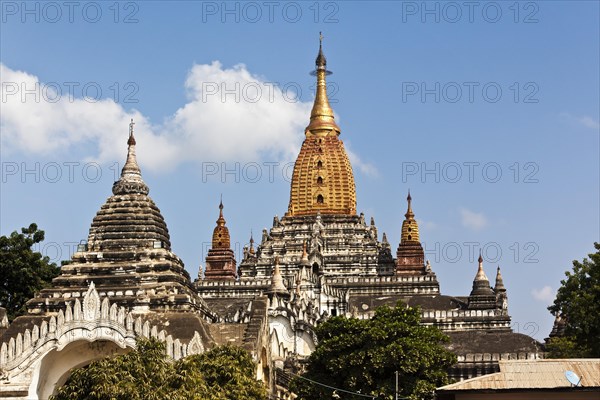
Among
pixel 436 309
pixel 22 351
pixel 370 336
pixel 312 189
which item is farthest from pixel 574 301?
pixel 312 189

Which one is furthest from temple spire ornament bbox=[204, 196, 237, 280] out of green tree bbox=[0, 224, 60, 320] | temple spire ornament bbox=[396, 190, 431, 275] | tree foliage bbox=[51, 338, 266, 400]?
tree foliage bbox=[51, 338, 266, 400]

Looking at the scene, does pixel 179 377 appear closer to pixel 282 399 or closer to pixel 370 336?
pixel 370 336

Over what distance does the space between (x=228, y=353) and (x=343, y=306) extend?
136ft

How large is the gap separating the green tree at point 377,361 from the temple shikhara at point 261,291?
264 cm

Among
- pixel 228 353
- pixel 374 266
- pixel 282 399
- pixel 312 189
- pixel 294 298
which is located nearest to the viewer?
pixel 228 353

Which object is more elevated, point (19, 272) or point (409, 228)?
point (409, 228)

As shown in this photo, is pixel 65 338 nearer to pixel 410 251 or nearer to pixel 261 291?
pixel 261 291

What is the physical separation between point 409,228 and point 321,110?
12.2 meters

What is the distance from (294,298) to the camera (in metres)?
72.5

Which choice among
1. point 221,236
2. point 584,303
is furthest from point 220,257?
point 584,303

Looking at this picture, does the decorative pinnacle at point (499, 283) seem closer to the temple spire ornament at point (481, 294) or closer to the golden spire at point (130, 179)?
the temple spire ornament at point (481, 294)

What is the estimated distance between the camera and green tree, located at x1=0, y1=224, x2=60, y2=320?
6675cm

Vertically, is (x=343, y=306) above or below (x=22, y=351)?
above

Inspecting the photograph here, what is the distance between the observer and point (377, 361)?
44.7 m
